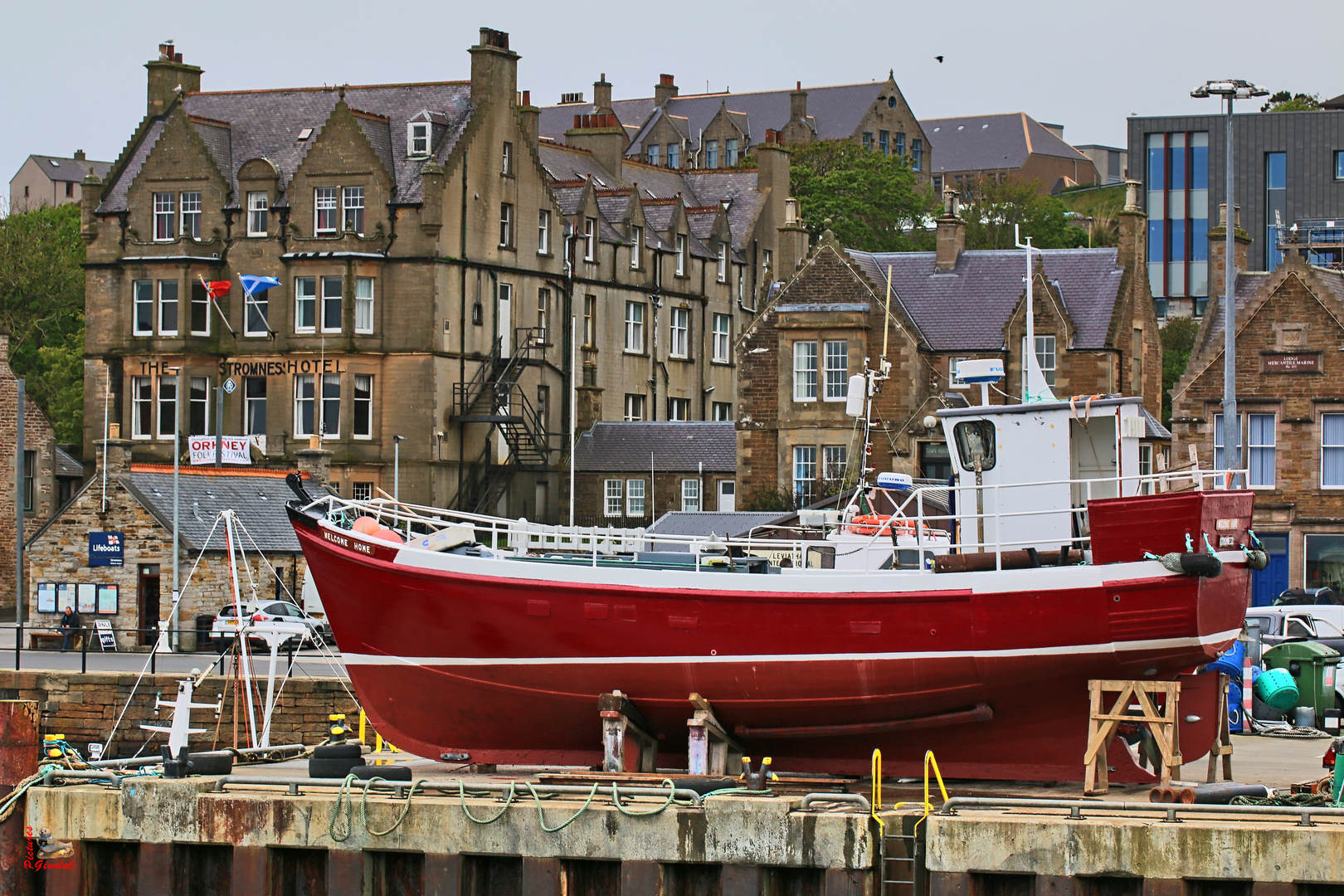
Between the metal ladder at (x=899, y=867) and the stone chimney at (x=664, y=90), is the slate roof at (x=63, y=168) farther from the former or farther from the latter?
the metal ladder at (x=899, y=867)

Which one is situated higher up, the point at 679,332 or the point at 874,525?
the point at 679,332

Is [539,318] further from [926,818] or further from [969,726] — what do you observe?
[926,818]

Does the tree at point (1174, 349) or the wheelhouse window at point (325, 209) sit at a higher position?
the wheelhouse window at point (325, 209)

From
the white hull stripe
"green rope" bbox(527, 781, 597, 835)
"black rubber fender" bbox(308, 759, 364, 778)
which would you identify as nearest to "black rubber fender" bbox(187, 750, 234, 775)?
"black rubber fender" bbox(308, 759, 364, 778)

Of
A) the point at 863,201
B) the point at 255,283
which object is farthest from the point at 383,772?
the point at 863,201

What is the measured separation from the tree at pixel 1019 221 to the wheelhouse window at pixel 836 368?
2905 cm

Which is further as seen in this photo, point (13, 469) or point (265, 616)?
point (13, 469)

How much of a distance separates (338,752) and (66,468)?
41.7 meters

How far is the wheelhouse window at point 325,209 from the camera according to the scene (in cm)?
5175

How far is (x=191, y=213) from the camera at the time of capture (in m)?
53.2

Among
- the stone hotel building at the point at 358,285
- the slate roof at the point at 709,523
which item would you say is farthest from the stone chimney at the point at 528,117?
the slate roof at the point at 709,523

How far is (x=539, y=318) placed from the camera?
55.6 meters

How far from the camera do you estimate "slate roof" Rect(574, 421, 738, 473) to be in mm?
52812

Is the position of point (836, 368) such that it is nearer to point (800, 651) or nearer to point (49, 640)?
point (49, 640)
